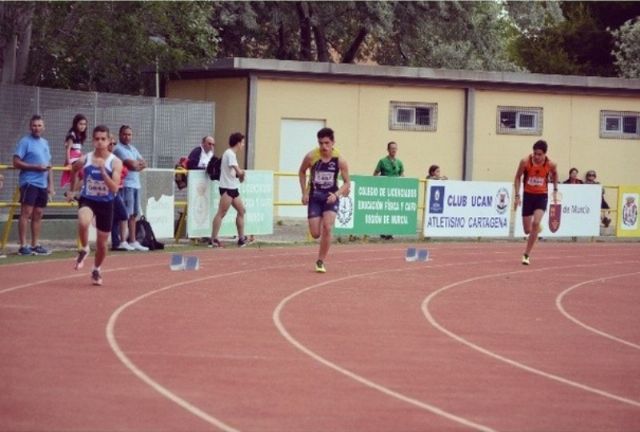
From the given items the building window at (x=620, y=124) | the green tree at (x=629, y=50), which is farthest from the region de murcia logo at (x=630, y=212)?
the green tree at (x=629, y=50)

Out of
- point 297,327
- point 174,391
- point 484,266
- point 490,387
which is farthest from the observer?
point 484,266

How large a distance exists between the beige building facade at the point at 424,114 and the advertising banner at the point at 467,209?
6034mm

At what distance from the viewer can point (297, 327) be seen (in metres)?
13.2

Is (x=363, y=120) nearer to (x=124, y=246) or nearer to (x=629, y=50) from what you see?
(x=124, y=246)

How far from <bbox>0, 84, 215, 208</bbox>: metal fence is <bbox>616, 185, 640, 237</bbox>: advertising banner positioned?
8940mm

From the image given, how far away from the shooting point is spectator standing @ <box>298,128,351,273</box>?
1897cm

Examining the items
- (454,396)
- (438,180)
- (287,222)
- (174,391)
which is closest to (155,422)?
(174,391)

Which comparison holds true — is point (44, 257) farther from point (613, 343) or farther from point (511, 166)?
point (511, 166)

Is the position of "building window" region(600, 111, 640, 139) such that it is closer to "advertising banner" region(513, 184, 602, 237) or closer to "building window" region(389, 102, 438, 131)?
"building window" region(389, 102, 438, 131)

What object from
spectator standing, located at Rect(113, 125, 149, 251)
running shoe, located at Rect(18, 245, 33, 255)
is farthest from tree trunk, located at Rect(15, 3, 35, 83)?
running shoe, located at Rect(18, 245, 33, 255)

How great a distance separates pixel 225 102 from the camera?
Answer: 3331 cm

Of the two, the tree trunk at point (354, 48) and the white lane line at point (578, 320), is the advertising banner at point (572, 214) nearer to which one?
the white lane line at point (578, 320)

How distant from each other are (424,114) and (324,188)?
54.5ft

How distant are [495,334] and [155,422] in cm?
588
